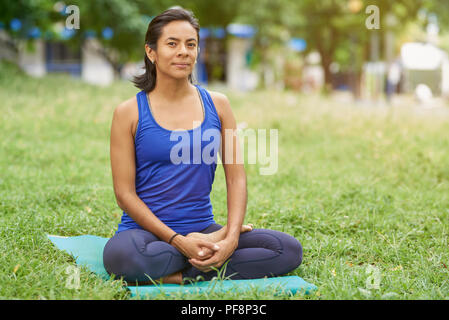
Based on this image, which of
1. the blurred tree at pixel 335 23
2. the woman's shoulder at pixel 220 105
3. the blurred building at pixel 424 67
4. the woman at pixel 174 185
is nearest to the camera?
the woman at pixel 174 185

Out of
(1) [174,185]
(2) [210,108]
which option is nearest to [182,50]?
(2) [210,108]

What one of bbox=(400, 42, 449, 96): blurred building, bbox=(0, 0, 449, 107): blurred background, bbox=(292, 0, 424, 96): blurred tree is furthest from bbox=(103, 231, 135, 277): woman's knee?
bbox=(400, 42, 449, 96): blurred building

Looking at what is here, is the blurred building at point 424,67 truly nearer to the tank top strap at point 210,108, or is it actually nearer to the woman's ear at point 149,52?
the tank top strap at point 210,108

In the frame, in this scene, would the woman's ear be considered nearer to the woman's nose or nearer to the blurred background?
the woman's nose

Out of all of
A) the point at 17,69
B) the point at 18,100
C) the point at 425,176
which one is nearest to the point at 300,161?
the point at 425,176

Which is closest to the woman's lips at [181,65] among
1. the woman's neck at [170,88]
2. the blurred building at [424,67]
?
the woman's neck at [170,88]

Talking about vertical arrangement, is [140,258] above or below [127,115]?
below

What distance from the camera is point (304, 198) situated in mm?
5457

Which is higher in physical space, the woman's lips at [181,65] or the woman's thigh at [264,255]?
the woman's lips at [181,65]

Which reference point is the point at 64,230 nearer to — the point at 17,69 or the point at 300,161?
the point at 300,161

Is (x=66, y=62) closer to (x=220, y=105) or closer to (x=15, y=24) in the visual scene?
(x=15, y=24)

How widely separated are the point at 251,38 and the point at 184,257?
24437 millimetres

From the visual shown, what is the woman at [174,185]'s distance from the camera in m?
3.10

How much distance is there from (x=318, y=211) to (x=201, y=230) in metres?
1.85
